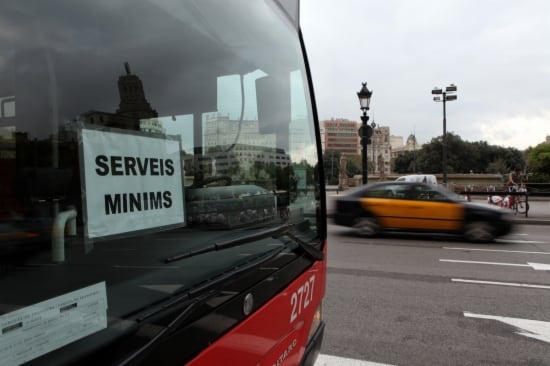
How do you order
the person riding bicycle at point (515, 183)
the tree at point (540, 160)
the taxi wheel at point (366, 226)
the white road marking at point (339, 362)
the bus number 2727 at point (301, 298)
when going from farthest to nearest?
the tree at point (540, 160)
the person riding bicycle at point (515, 183)
the taxi wheel at point (366, 226)
the white road marking at point (339, 362)
the bus number 2727 at point (301, 298)

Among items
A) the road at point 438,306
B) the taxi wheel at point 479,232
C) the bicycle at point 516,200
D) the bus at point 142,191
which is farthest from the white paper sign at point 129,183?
the bicycle at point 516,200

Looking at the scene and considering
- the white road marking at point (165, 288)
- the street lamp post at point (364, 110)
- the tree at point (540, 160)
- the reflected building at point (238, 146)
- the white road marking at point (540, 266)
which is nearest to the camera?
the white road marking at point (165, 288)

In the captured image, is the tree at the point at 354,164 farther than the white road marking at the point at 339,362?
Yes

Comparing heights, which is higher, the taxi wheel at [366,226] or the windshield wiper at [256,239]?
the windshield wiper at [256,239]

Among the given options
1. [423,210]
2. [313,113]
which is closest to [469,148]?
[423,210]

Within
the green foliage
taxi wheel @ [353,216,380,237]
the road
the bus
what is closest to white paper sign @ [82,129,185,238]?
the bus

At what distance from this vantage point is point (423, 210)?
980 centimetres

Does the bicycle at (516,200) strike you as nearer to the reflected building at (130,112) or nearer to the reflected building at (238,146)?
the reflected building at (238,146)

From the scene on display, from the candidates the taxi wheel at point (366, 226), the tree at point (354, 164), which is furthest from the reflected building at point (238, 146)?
the tree at point (354, 164)

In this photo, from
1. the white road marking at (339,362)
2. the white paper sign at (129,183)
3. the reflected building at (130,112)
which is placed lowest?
the white road marking at (339,362)

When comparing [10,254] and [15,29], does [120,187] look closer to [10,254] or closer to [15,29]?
[10,254]

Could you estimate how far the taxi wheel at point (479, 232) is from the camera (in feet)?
30.8

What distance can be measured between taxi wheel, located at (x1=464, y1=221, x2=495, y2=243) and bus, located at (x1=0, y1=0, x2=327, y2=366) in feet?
28.6

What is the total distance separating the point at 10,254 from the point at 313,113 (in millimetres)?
1953
